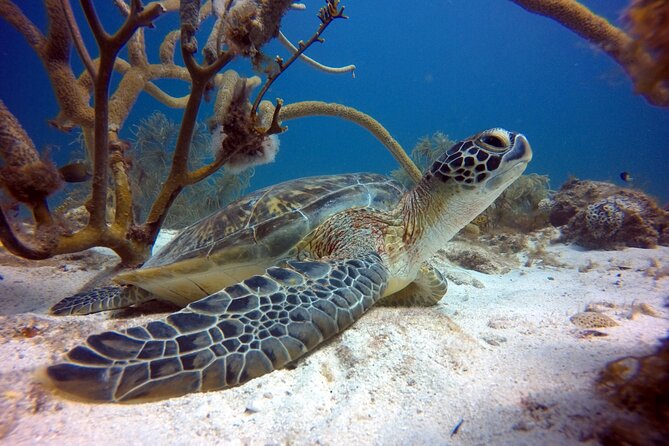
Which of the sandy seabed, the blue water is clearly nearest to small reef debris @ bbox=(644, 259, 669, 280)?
the sandy seabed

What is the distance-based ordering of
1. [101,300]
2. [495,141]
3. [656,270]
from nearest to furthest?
[495,141] < [101,300] < [656,270]

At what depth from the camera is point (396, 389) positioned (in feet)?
4.76

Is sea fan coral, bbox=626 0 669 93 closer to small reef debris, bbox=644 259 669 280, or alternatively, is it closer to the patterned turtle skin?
the patterned turtle skin

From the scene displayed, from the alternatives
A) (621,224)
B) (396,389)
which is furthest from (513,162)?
(621,224)

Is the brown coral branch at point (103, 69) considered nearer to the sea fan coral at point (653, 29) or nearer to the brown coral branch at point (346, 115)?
the brown coral branch at point (346, 115)

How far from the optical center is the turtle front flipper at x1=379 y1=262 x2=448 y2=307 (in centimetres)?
287

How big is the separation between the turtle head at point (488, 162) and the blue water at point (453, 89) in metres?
59.8

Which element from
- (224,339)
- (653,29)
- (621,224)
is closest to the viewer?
(653,29)

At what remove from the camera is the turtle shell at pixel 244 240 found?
107 inches

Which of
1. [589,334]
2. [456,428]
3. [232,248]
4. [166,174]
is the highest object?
[589,334]

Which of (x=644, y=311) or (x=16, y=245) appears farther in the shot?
(x=16, y=245)

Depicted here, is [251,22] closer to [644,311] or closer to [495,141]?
[495,141]

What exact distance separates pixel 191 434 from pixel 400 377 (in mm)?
1002

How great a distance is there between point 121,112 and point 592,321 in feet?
17.0
